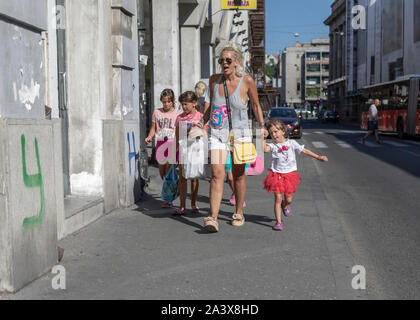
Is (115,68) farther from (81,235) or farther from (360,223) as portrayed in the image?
(360,223)

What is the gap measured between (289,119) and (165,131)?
726 inches

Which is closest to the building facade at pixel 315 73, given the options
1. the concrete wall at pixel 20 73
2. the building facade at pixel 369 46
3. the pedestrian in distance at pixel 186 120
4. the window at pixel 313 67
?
the window at pixel 313 67

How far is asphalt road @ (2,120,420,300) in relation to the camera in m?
3.86

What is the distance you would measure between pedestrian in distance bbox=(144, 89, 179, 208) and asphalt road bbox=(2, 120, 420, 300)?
0.67 meters

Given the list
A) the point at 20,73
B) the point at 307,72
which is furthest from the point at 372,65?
the point at 307,72

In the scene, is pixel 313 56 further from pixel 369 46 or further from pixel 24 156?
pixel 24 156

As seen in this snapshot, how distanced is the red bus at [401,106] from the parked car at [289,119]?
195 inches

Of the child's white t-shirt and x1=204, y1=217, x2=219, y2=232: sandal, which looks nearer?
x1=204, y1=217, x2=219, y2=232: sandal

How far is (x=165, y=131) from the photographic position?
7551mm

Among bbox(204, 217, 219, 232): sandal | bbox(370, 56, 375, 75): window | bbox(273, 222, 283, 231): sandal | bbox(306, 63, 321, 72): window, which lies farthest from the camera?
bbox(306, 63, 321, 72): window

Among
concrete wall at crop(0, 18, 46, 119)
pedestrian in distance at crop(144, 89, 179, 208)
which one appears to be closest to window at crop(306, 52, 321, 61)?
pedestrian in distance at crop(144, 89, 179, 208)

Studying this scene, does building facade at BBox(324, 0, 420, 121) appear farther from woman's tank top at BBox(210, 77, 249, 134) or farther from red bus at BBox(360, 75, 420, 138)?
woman's tank top at BBox(210, 77, 249, 134)

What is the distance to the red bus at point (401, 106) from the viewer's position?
24984 mm

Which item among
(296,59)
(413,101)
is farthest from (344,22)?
(296,59)
